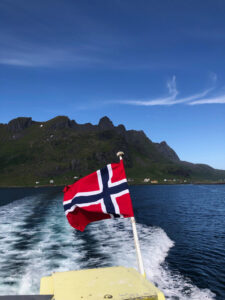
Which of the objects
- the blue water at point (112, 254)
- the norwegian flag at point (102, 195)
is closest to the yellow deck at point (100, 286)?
the norwegian flag at point (102, 195)

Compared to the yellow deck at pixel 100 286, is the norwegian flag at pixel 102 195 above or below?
above

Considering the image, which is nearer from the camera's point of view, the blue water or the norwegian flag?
the norwegian flag

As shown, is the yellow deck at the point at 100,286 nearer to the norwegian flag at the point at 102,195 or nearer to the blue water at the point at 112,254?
the norwegian flag at the point at 102,195

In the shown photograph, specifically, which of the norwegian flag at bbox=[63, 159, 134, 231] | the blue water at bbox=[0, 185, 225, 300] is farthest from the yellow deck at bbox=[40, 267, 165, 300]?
the blue water at bbox=[0, 185, 225, 300]

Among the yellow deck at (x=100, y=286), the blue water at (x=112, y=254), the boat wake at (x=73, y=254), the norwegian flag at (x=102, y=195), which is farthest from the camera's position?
the blue water at (x=112, y=254)

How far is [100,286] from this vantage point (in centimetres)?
703

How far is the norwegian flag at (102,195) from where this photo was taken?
1042 centimetres

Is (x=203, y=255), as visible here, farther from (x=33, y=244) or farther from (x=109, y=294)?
(x=109, y=294)

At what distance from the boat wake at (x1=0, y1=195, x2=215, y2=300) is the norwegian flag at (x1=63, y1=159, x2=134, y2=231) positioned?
10315mm

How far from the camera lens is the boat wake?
1836 cm

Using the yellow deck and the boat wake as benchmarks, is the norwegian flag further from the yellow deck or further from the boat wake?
the boat wake

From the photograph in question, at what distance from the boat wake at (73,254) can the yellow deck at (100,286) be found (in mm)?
11107

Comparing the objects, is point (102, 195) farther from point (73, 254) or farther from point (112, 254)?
point (73, 254)

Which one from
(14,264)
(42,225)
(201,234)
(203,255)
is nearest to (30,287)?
(14,264)
